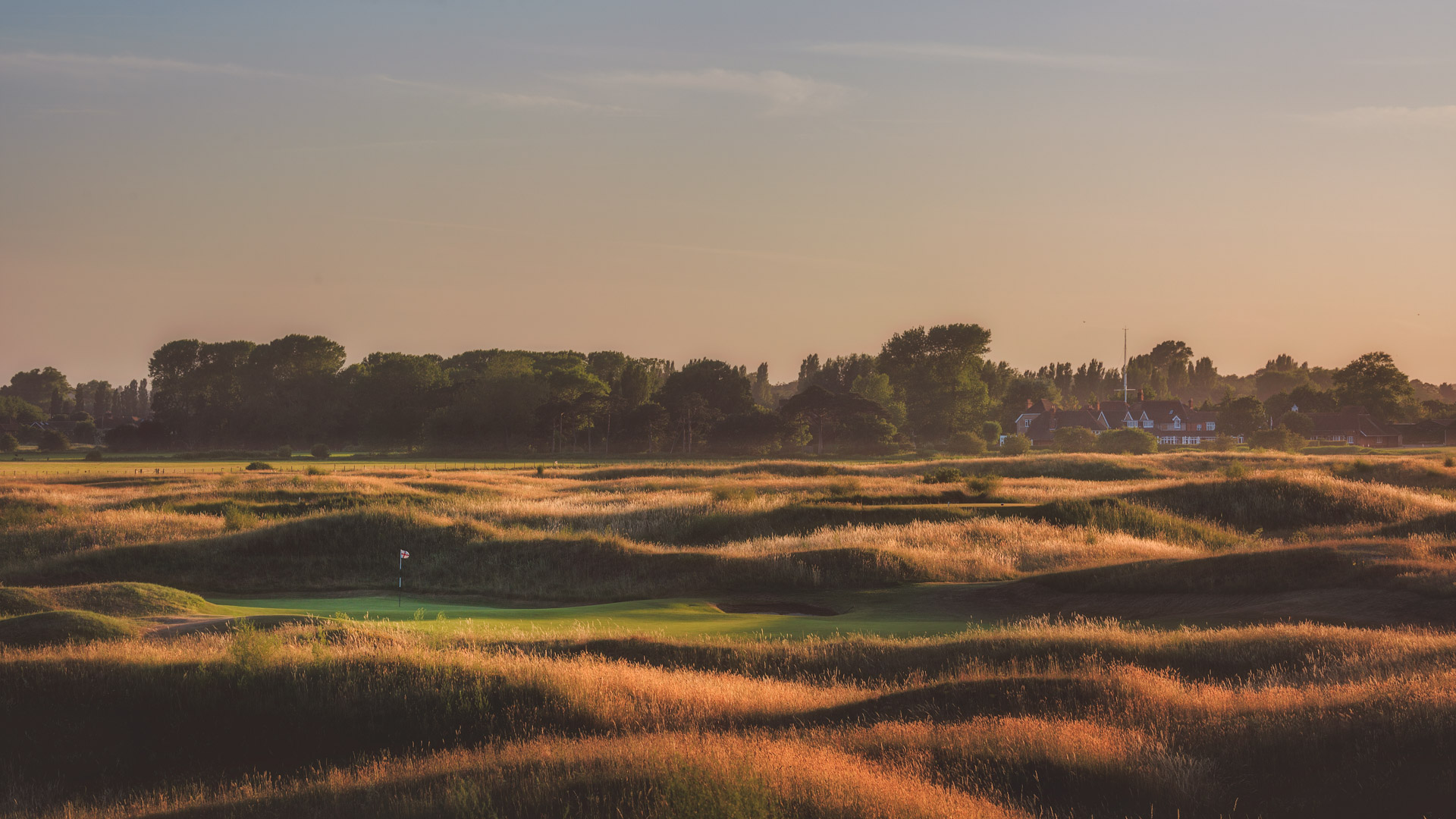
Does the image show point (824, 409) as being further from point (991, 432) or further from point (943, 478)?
point (943, 478)

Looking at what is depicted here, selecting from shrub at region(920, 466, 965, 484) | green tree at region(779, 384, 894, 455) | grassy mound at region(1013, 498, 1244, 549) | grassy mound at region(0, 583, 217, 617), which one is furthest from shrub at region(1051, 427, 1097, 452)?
grassy mound at region(0, 583, 217, 617)

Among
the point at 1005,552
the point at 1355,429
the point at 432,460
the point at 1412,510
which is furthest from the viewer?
the point at 1355,429

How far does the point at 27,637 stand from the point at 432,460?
317ft

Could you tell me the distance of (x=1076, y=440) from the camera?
107 meters

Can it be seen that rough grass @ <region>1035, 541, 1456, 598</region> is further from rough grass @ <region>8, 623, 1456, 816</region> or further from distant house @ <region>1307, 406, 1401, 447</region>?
distant house @ <region>1307, 406, 1401, 447</region>

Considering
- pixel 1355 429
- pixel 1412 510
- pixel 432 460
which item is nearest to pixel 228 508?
pixel 1412 510

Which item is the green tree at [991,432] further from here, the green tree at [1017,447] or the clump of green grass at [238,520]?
the clump of green grass at [238,520]

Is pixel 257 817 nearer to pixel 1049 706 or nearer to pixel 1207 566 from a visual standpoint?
pixel 1049 706

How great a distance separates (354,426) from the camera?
143m

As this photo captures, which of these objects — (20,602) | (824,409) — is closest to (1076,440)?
(824,409)

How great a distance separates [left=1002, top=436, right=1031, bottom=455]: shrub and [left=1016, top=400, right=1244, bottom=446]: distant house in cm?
2732

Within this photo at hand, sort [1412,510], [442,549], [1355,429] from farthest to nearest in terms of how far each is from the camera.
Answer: [1355,429], [1412,510], [442,549]

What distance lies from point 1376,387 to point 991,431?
5404 centimetres

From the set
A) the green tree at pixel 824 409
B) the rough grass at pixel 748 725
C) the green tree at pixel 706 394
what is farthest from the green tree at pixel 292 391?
the rough grass at pixel 748 725
